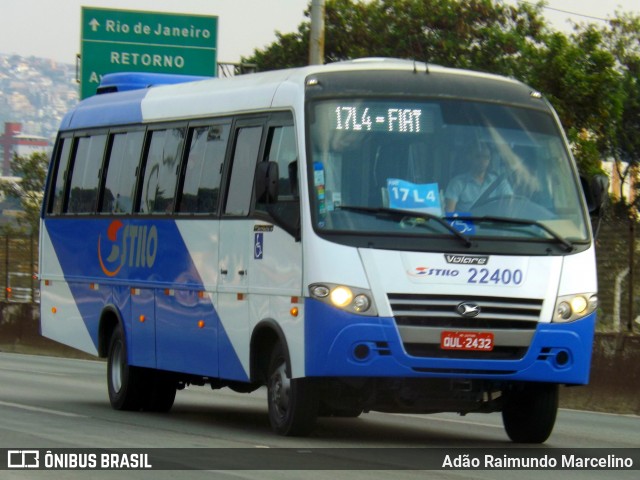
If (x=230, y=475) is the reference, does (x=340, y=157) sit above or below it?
above

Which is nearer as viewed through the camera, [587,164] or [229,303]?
[229,303]

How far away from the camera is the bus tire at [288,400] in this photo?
12172 millimetres

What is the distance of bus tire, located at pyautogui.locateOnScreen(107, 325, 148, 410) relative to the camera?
16.0 meters

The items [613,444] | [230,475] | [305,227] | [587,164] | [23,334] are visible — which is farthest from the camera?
[587,164]

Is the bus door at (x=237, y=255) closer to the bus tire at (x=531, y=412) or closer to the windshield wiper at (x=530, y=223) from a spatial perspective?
the windshield wiper at (x=530, y=223)

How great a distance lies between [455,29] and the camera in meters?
47.2

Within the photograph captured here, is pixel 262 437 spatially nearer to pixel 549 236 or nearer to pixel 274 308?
pixel 274 308

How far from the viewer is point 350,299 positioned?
11.8 m

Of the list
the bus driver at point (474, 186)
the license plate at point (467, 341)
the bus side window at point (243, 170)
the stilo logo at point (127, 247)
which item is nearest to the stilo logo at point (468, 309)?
the license plate at point (467, 341)

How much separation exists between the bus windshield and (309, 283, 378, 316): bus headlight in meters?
0.46

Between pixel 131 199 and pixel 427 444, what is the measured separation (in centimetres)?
490

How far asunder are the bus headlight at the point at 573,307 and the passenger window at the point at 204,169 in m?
Answer: 3.42

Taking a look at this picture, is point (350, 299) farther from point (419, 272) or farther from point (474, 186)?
point (474, 186)

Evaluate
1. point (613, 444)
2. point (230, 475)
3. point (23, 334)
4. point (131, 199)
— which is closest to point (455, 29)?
point (23, 334)
